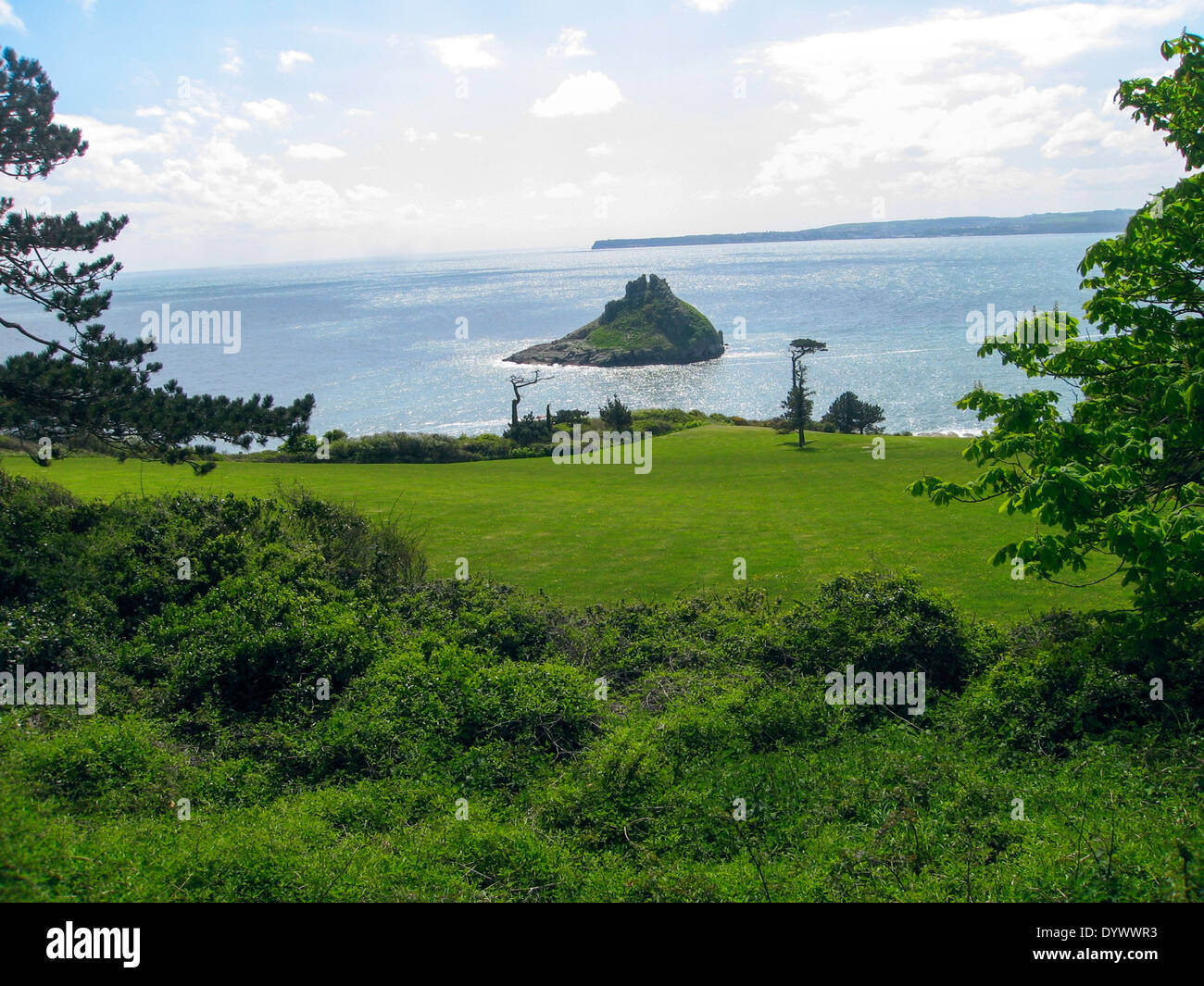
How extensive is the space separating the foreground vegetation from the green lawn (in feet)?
12.2

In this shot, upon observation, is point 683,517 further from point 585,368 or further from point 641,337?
point 641,337

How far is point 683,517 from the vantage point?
100ft

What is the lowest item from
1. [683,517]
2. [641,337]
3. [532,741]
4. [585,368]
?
[532,741]

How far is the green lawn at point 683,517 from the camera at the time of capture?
2170 cm

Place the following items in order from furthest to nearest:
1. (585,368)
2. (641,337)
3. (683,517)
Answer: (641,337), (585,368), (683,517)

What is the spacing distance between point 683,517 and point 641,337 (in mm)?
125021

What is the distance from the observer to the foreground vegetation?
25.8 feet

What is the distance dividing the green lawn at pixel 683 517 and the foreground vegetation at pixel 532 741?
372 cm

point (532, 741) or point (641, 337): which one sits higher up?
point (641, 337)

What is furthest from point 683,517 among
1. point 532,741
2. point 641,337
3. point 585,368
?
point 641,337

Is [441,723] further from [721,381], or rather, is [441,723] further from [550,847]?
[721,381]

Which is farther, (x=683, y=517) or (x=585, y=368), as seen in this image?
(x=585, y=368)

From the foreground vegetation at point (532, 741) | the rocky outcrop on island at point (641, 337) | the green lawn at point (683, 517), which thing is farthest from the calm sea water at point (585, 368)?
the foreground vegetation at point (532, 741)

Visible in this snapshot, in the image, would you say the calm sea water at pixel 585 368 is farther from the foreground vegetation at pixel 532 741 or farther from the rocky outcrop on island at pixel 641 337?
the foreground vegetation at pixel 532 741
